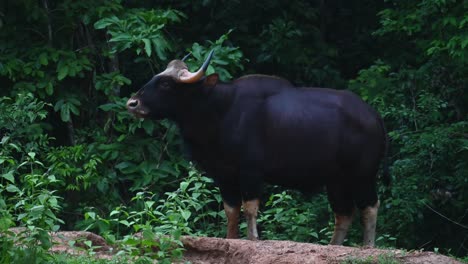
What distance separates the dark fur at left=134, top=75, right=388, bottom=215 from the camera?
402 inches

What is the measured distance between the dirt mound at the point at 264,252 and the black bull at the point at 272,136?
4.95 ft

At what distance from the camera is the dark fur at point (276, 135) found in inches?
402

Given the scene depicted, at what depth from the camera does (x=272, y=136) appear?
10.2m

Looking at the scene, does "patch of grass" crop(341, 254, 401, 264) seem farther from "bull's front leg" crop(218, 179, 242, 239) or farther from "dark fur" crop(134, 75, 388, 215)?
"bull's front leg" crop(218, 179, 242, 239)

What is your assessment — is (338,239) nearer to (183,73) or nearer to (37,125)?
(183,73)

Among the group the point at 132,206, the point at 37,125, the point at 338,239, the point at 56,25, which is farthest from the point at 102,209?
the point at 338,239

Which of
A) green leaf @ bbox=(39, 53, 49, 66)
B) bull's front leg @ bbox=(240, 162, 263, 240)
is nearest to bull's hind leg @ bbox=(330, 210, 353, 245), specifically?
bull's front leg @ bbox=(240, 162, 263, 240)

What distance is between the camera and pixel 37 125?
39.2 feet

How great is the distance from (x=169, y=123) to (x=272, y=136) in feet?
8.17

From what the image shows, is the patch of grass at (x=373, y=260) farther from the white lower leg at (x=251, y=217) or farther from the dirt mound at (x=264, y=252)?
the white lower leg at (x=251, y=217)

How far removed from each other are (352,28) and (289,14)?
1287mm

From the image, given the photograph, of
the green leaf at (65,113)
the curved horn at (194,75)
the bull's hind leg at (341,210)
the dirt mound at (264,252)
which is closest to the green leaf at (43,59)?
the green leaf at (65,113)

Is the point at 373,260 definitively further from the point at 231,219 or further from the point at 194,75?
the point at 194,75

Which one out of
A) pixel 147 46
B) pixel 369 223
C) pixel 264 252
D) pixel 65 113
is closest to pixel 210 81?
pixel 147 46
